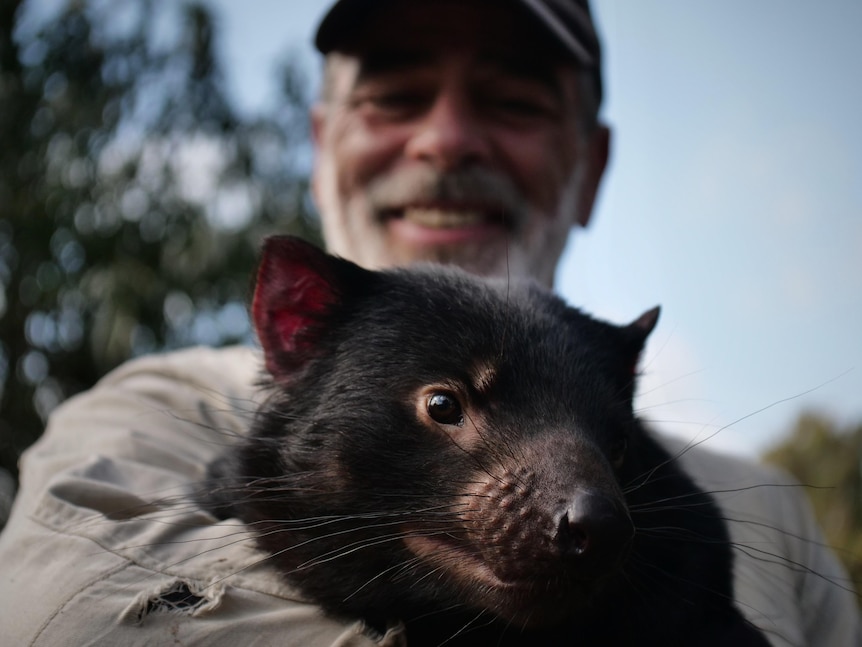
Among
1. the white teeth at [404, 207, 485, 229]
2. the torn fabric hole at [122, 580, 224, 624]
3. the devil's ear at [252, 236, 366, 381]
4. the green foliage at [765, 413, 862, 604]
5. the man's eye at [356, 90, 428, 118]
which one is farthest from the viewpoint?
the green foliage at [765, 413, 862, 604]

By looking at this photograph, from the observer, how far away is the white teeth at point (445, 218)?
3.50 metres

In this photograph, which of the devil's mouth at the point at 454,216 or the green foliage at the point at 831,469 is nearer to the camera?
the devil's mouth at the point at 454,216

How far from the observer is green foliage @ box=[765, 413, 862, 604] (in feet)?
28.0

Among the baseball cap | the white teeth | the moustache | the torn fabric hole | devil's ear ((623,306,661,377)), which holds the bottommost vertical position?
the torn fabric hole

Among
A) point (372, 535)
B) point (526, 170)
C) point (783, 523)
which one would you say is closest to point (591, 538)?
point (372, 535)

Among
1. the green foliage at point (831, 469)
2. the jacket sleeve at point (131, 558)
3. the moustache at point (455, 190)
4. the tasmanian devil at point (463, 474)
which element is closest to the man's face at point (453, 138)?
the moustache at point (455, 190)

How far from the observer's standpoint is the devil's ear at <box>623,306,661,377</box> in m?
2.40

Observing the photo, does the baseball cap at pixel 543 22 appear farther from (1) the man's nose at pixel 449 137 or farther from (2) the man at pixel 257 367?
(1) the man's nose at pixel 449 137

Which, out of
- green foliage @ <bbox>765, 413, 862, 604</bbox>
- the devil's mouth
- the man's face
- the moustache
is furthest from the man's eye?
green foliage @ <bbox>765, 413, 862, 604</bbox>

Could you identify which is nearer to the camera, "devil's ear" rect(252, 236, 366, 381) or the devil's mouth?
"devil's ear" rect(252, 236, 366, 381)

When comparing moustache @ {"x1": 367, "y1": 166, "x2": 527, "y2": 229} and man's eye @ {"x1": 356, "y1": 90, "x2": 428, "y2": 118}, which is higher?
man's eye @ {"x1": 356, "y1": 90, "x2": 428, "y2": 118}

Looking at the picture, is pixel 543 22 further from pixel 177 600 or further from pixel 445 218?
pixel 177 600

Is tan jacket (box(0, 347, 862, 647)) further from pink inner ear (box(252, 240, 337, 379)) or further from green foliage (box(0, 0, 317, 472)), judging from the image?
green foliage (box(0, 0, 317, 472))

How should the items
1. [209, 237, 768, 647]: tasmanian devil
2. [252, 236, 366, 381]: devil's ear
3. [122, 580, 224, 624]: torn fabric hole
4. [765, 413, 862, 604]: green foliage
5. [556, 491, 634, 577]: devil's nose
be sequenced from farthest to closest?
[765, 413, 862, 604]: green foliage, [252, 236, 366, 381]: devil's ear, [122, 580, 224, 624]: torn fabric hole, [209, 237, 768, 647]: tasmanian devil, [556, 491, 634, 577]: devil's nose
